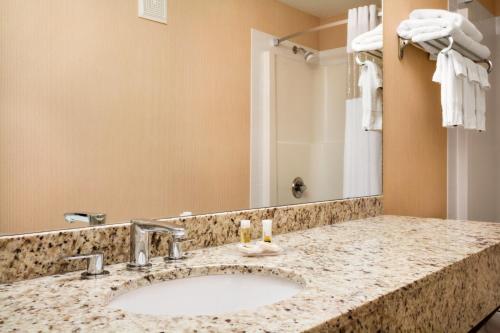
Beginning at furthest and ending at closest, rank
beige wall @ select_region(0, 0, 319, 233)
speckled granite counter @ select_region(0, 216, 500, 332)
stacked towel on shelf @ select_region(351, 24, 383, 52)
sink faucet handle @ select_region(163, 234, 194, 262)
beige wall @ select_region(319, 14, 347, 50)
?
stacked towel on shelf @ select_region(351, 24, 383, 52)
beige wall @ select_region(319, 14, 347, 50)
sink faucet handle @ select_region(163, 234, 194, 262)
beige wall @ select_region(0, 0, 319, 233)
speckled granite counter @ select_region(0, 216, 500, 332)

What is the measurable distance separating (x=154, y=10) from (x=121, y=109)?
27 centimetres

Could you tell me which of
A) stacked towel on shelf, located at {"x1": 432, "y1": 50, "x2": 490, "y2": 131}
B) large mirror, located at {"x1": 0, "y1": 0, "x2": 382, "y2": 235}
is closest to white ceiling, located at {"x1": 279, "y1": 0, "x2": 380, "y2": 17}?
large mirror, located at {"x1": 0, "y1": 0, "x2": 382, "y2": 235}

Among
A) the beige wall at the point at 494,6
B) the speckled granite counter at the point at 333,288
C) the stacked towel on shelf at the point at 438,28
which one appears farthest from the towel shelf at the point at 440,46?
the speckled granite counter at the point at 333,288

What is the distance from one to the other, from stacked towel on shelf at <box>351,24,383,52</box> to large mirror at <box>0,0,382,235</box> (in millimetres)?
104

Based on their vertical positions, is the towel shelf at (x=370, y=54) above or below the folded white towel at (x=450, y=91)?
above

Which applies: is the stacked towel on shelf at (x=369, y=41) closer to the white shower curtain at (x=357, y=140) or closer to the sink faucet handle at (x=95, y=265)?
the white shower curtain at (x=357, y=140)

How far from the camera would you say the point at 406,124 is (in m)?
1.99

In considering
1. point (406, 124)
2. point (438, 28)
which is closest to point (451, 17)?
point (438, 28)

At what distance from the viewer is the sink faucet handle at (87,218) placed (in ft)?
3.07

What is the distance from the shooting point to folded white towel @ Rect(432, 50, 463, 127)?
1729 mm

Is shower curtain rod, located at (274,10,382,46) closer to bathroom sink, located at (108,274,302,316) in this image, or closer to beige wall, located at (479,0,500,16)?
bathroom sink, located at (108,274,302,316)

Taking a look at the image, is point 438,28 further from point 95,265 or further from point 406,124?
point 95,265

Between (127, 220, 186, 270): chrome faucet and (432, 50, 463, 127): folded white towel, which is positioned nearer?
(127, 220, 186, 270): chrome faucet

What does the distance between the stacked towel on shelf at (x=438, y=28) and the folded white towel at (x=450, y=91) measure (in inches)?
3.2
